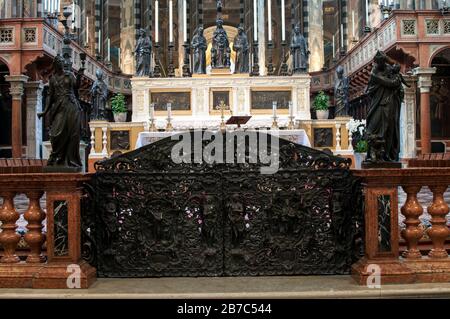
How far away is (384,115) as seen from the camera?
4.10 m

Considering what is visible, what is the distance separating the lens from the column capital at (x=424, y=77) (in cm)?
1548

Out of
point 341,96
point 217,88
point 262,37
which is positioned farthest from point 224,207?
point 262,37

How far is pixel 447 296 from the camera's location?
11.9 feet

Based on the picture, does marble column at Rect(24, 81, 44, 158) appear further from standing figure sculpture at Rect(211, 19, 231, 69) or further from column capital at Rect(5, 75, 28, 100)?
standing figure sculpture at Rect(211, 19, 231, 69)

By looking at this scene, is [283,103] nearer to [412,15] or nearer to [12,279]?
[412,15]

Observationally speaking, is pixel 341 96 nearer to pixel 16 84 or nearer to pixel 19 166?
pixel 19 166

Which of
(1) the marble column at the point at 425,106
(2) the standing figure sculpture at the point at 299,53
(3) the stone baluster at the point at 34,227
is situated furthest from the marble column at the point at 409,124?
(3) the stone baluster at the point at 34,227

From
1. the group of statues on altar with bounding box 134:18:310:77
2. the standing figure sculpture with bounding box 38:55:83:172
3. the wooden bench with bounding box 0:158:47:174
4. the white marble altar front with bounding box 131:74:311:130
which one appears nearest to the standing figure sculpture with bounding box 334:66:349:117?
the white marble altar front with bounding box 131:74:311:130

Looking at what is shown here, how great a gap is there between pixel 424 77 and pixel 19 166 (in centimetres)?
1185

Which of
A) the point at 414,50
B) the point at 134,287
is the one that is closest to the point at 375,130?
the point at 134,287

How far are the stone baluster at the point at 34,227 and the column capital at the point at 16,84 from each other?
12.4 meters

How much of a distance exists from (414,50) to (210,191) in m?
12.8

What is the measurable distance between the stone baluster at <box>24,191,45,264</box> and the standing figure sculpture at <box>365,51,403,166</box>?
8.30 ft
